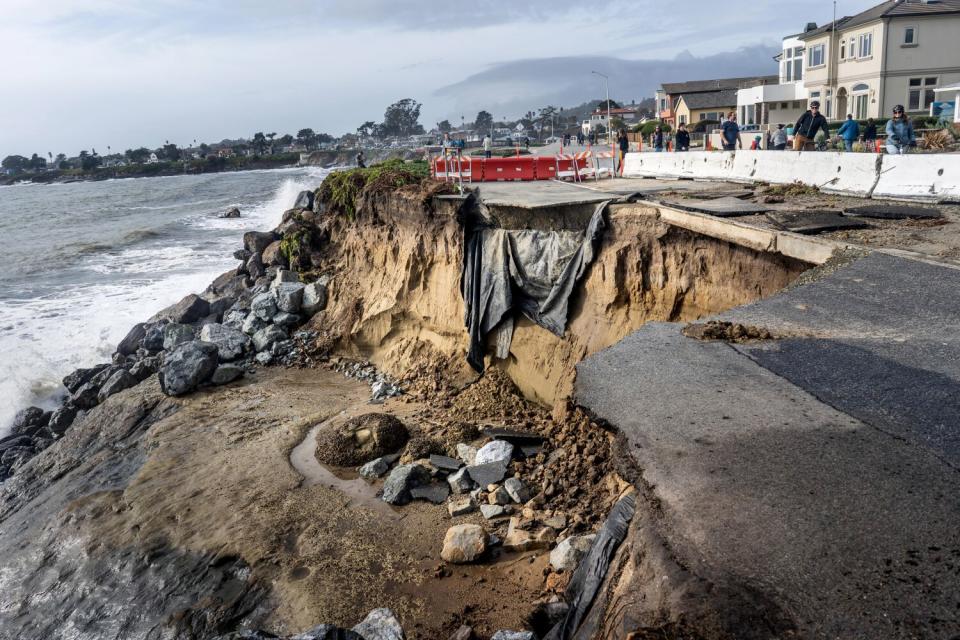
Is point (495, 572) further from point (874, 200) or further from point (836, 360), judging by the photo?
point (874, 200)

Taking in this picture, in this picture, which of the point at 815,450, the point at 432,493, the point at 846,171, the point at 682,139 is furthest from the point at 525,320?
the point at 682,139

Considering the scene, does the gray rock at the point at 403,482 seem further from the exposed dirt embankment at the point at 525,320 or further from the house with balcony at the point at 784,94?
the house with balcony at the point at 784,94

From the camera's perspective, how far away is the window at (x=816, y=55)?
1607 inches

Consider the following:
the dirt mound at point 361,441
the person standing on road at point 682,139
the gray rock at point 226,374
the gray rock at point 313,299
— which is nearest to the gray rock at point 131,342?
the gray rock at point 313,299

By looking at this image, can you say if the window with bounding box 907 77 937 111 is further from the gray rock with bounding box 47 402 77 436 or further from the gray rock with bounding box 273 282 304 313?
the gray rock with bounding box 47 402 77 436

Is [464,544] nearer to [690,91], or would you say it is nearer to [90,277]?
[90,277]

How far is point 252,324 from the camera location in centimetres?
1476

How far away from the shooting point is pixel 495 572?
6426mm

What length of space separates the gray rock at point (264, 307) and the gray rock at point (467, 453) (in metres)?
7.49

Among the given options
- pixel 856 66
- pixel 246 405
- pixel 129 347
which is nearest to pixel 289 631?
pixel 246 405

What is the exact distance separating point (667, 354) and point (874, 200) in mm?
7563

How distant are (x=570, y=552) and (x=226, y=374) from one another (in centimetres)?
868

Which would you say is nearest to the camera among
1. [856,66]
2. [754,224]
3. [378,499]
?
[378,499]

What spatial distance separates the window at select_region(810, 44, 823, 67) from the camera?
134 ft
